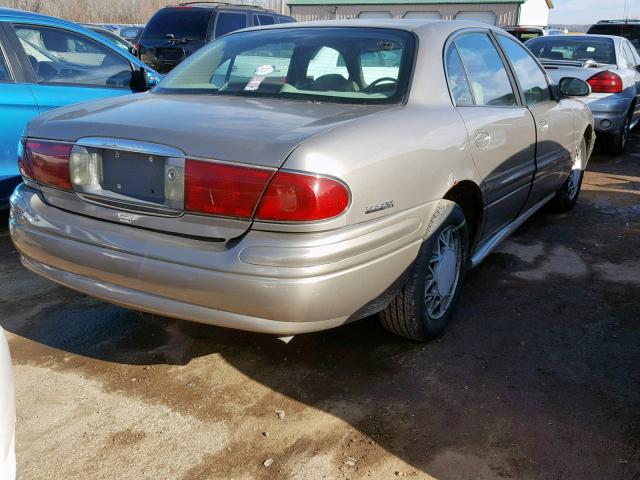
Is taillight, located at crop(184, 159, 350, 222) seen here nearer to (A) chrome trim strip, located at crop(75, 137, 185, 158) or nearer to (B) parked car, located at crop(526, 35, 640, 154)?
(A) chrome trim strip, located at crop(75, 137, 185, 158)

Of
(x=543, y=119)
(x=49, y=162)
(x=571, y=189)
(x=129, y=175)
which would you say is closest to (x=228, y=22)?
(x=571, y=189)

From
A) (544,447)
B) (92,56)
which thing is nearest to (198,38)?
(92,56)

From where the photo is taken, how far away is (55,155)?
266 centimetres

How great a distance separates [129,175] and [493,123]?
6.32ft

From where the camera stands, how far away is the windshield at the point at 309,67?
2994mm

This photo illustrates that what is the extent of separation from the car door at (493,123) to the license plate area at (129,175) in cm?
149

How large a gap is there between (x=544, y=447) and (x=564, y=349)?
2.84 ft

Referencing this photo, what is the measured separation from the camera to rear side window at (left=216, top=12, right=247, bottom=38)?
32.4ft

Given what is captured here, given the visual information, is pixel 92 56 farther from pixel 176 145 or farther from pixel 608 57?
pixel 608 57

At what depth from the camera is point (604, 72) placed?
756cm

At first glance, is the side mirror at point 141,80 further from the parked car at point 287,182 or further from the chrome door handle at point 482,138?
the chrome door handle at point 482,138

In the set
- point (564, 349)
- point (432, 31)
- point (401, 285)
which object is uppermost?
point (432, 31)

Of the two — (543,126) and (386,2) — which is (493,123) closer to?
(543,126)

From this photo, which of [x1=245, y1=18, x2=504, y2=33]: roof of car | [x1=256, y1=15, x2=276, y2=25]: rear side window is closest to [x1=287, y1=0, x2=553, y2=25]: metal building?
[x1=256, y1=15, x2=276, y2=25]: rear side window
